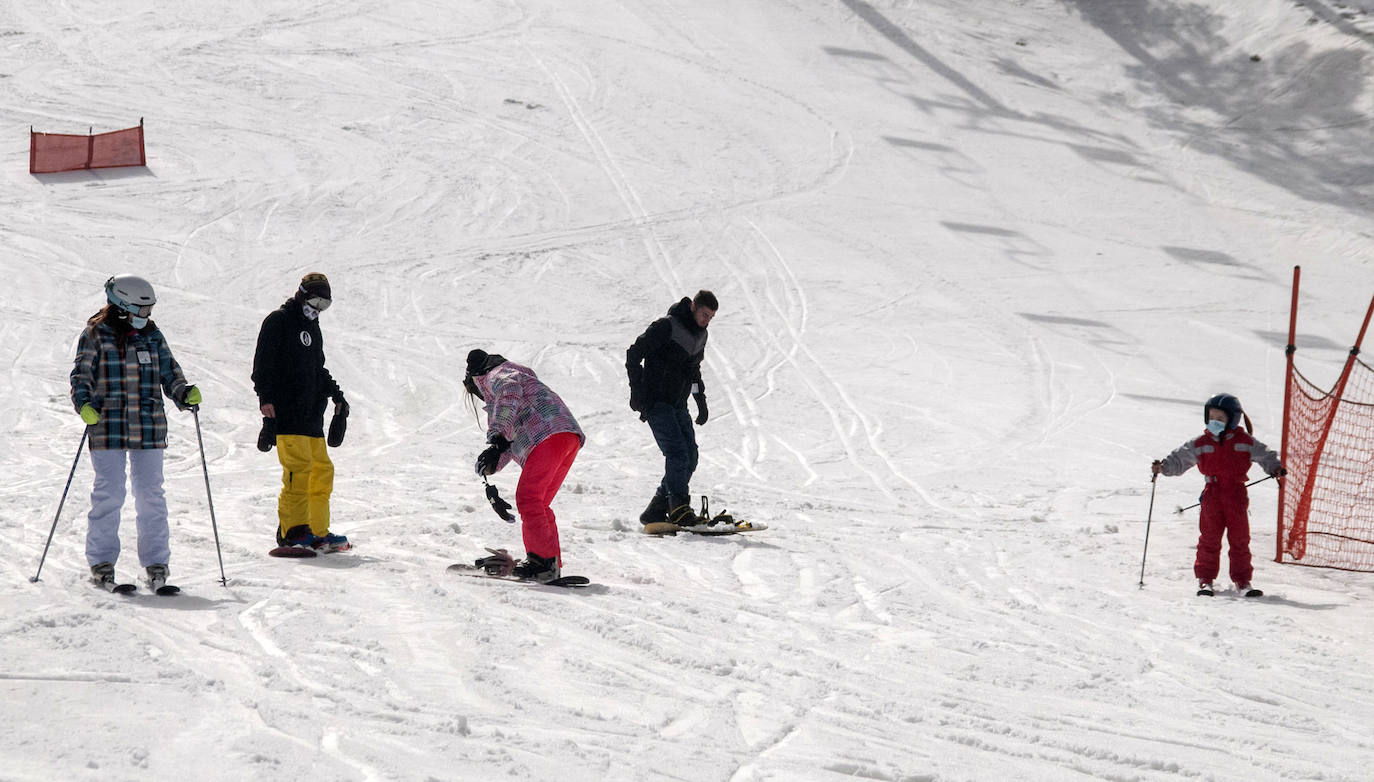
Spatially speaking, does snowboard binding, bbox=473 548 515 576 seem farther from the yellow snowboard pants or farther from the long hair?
the long hair

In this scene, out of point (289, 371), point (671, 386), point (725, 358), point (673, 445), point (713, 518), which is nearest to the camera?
→ point (289, 371)

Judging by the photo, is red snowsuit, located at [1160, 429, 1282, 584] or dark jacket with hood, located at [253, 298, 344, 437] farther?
red snowsuit, located at [1160, 429, 1282, 584]

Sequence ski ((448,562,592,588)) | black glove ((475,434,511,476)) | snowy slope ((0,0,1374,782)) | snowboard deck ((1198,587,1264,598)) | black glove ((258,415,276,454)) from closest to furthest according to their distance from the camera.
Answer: snowy slope ((0,0,1374,782)) → black glove ((475,434,511,476)) → ski ((448,562,592,588)) → black glove ((258,415,276,454)) → snowboard deck ((1198,587,1264,598))

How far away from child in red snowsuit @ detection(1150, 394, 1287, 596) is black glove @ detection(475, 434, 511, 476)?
3938mm

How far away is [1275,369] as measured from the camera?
15711 mm

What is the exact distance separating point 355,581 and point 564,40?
24.6 m

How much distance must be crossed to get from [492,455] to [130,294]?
1906mm

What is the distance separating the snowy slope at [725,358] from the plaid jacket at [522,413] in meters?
0.82

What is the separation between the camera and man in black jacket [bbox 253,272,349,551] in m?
7.23

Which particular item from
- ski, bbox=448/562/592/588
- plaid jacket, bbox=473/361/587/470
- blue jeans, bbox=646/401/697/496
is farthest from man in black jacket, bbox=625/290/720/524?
plaid jacket, bbox=473/361/587/470

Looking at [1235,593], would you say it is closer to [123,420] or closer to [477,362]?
[477,362]

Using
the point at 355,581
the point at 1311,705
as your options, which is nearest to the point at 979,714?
the point at 1311,705

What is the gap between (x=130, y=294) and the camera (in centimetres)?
601

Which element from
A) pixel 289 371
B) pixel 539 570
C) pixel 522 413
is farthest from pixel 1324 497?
pixel 289 371
